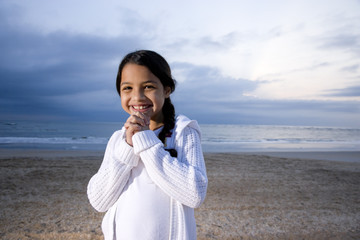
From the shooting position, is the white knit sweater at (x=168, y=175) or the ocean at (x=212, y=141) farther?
the ocean at (x=212, y=141)

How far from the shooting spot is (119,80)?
1635mm

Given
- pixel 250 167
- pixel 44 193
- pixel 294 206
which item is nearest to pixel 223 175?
pixel 250 167

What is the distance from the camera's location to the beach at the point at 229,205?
11.1ft

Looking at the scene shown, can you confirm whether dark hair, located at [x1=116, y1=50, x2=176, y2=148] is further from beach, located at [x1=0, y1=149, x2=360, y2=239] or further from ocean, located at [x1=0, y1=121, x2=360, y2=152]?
ocean, located at [x1=0, y1=121, x2=360, y2=152]

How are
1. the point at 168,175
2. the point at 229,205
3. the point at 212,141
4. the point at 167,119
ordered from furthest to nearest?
1. the point at 212,141
2. the point at 229,205
3. the point at 167,119
4. the point at 168,175

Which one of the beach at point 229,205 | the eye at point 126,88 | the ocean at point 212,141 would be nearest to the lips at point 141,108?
the eye at point 126,88

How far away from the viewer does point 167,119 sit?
5.21 ft

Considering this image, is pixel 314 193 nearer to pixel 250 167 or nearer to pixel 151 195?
pixel 250 167

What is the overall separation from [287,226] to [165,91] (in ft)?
10.4

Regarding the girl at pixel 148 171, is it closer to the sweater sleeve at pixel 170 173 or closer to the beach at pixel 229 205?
the sweater sleeve at pixel 170 173

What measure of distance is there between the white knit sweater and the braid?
81 millimetres

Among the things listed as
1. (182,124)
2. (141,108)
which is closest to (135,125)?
(141,108)

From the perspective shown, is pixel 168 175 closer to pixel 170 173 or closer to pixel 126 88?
pixel 170 173

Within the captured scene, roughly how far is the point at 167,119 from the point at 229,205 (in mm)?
3351
